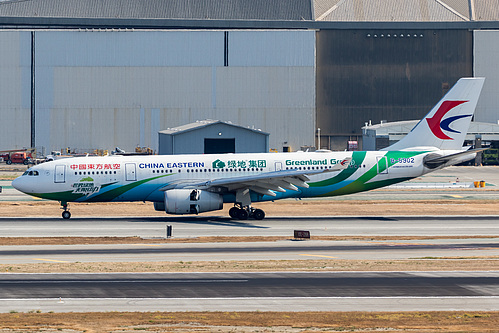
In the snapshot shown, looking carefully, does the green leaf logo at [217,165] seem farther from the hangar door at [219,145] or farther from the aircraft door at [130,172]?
the hangar door at [219,145]

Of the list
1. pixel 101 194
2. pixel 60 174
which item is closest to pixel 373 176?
pixel 101 194

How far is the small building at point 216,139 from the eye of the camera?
97.8 metres

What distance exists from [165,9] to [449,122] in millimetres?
71790

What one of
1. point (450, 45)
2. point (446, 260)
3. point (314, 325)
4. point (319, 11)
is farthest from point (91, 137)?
point (314, 325)

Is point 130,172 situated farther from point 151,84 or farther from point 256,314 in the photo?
point 151,84

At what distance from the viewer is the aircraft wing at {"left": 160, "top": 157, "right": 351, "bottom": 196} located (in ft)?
166

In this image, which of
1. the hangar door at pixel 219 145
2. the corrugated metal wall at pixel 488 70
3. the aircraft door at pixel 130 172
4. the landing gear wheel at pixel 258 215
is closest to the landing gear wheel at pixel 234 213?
the landing gear wheel at pixel 258 215

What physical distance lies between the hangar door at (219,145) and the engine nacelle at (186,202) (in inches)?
1866

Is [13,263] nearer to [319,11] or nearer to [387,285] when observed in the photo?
[387,285]

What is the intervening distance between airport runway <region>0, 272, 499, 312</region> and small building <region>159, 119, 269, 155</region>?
6685cm

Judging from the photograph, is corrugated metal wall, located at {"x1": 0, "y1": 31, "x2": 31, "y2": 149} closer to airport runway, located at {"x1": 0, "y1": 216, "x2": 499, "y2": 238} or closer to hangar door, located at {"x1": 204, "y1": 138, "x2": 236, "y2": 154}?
hangar door, located at {"x1": 204, "y1": 138, "x2": 236, "y2": 154}

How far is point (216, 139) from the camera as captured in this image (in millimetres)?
98562

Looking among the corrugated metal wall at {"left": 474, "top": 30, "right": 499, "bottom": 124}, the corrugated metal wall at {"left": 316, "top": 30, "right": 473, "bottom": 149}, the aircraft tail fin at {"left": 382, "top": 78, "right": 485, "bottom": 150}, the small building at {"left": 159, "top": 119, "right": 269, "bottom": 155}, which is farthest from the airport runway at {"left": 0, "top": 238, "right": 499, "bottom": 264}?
the corrugated metal wall at {"left": 474, "top": 30, "right": 499, "bottom": 124}

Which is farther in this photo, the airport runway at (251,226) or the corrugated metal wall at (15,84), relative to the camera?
the corrugated metal wall at (15,84)
